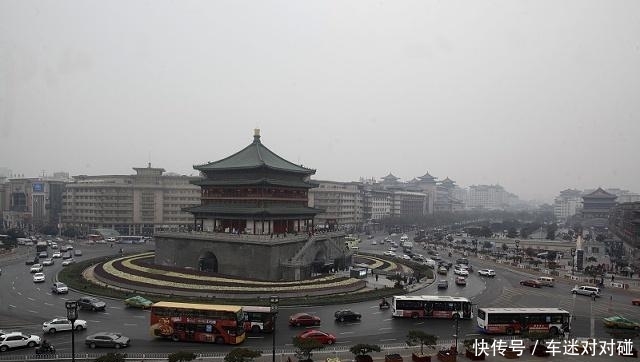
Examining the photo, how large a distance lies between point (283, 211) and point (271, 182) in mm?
3989

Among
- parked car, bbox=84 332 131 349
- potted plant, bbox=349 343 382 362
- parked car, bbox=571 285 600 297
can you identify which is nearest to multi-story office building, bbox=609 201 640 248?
parked car, bbox=571 285 600 297

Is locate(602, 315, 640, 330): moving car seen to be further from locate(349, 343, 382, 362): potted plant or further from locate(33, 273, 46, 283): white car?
locate(33, 273, 46, 283): white car

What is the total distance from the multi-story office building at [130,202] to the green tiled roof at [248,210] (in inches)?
2273

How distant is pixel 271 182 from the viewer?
57875mm

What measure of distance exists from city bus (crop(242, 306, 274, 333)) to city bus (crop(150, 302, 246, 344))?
1424mm

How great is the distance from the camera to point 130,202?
119500 mm

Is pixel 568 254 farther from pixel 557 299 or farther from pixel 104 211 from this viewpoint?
pixel 104 211

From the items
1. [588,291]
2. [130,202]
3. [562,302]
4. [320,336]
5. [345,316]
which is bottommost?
[562,302]

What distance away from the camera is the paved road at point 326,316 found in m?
31.3

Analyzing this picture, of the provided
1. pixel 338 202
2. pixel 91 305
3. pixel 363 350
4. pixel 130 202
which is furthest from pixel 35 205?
pixel 363 350

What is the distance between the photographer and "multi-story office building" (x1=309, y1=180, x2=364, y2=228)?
458ft

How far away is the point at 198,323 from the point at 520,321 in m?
23.0

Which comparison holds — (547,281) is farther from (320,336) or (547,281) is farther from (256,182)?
(320,336)

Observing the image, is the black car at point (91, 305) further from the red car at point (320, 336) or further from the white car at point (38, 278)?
the red car at point (320, 336)
